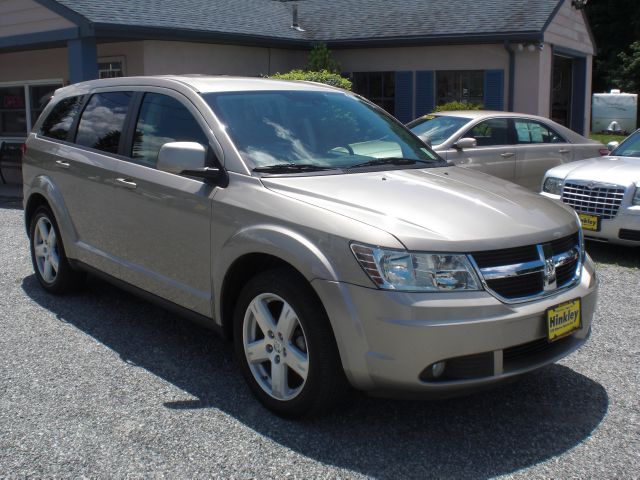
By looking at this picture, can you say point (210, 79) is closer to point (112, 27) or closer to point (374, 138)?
point (374, 138)

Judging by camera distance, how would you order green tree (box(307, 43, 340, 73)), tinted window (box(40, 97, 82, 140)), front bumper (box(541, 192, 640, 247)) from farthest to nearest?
1. green tree (box(307, 43, 340, 73))
2. front bumper (box(541, 192, 640, 247))
3. tinted window (box(40, 97, 82, 140))

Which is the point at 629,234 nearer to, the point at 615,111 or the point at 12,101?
the point at 12,101

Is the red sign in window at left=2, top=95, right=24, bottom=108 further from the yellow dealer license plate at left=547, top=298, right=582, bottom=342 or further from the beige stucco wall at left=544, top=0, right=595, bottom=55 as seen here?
the yellow dealer license plate at left=547, top=298, right=582, bottom=342

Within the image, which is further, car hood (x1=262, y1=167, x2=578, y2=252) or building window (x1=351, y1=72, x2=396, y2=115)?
building window (x1=351, y1=72, x2=396, y2=115)

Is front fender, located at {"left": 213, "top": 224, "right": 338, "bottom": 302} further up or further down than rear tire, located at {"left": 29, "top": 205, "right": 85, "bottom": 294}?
further up

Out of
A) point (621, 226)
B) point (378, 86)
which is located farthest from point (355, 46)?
point (621, 226)

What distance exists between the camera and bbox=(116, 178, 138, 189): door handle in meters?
4.76

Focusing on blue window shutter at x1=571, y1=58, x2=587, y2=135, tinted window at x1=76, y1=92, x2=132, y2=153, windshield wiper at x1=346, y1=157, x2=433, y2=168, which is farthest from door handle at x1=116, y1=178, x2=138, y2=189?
blue window shutter at x1=571, y1=58, x2=587, y2=135

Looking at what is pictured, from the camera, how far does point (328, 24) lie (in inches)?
719

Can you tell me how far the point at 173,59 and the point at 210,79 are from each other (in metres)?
10.2

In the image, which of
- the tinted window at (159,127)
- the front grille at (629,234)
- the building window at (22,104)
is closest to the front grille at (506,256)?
the tinted window at (159,127)

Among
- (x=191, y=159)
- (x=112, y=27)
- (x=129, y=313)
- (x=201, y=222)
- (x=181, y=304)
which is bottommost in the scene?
(x=129, y=313)

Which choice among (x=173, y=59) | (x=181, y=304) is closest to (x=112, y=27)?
(x=173, y=59)

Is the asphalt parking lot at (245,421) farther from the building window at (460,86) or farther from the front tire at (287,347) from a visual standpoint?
the building window at (460,86)
